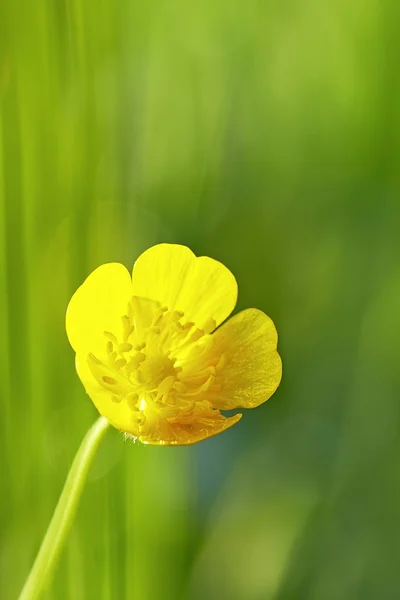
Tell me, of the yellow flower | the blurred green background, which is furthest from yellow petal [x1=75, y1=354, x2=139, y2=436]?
the blurred green background

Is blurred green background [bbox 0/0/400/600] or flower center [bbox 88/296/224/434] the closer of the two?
flower center [bbox 88/296/224/434]

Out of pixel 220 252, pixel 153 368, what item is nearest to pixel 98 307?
pixel 153 368

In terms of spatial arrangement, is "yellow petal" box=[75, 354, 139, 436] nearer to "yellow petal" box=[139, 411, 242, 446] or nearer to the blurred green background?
"yellow petal" box=[139, 411, 242, 446]

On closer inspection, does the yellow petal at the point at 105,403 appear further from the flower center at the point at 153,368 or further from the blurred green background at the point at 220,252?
the blurred green background at the point at 220,252

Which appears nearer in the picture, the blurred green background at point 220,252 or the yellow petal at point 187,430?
the yellow petal at point 187,430

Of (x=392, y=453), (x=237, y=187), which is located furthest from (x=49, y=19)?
(x=392, y=453)

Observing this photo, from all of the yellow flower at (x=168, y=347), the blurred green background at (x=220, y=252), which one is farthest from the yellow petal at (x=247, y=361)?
the blurred green background at (x=220, y=252)
